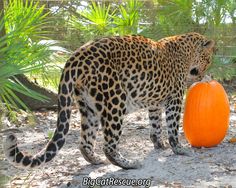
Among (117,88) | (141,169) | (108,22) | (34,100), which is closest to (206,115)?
(141,169)

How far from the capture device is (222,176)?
494 cm

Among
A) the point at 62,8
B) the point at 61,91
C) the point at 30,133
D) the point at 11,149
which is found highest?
the point at 62,8

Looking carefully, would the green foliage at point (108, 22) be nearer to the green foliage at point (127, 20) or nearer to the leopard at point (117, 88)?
the green foliage at point (127, 20)

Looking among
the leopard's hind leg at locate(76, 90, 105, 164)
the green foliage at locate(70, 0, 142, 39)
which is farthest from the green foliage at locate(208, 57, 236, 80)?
the leopard's hind leg at locate(76, 90, 105, 164)

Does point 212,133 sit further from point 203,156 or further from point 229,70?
point 229,70

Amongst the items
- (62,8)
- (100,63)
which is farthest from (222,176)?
(62,8)

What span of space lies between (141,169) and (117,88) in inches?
37.3

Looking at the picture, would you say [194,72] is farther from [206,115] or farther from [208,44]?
[206,115]

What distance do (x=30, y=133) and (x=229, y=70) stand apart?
4.83 m

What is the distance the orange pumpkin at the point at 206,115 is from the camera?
5.98 meters

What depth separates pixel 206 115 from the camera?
5973 millimetres

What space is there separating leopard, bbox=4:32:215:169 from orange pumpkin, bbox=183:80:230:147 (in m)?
0.23

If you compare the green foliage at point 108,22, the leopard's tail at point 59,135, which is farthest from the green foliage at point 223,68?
the leopard's tail at point 59,135

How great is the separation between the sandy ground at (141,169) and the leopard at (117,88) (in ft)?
0.58
